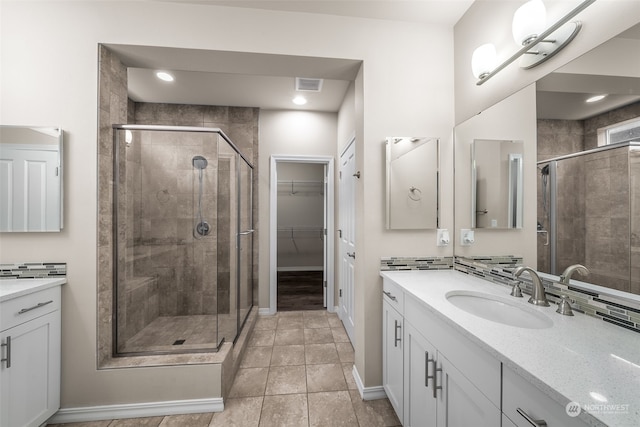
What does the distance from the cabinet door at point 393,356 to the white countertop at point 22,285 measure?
82.2 inches

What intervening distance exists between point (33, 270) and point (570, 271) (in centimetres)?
291

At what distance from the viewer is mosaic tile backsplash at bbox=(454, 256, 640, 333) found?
89 centimetres

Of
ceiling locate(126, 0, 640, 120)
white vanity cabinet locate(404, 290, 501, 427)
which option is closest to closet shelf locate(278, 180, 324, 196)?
ceiling locate(126, 0, 640, 120)

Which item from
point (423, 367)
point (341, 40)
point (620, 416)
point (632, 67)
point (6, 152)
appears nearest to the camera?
point (620, 416)

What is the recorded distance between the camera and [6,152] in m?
1.54

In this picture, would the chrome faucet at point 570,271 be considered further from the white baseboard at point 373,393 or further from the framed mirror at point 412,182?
the white baseboard at point 373,393

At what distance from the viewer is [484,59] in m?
1.50

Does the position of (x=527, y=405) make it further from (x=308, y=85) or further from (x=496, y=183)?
(x=308, y=85)

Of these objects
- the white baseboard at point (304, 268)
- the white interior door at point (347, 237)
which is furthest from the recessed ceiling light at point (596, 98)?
the white baseboard at point (304, 268)

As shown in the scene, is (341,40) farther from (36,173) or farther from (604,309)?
(36,173)

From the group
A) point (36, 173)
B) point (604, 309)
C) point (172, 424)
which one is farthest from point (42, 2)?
point (604, 309)

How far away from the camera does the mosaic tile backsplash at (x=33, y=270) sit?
155 centimetres

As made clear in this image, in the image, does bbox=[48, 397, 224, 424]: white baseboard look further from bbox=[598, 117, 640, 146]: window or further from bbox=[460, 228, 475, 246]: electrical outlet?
bbox=[598, 117, 640, 146]: window

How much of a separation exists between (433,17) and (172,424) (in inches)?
127
